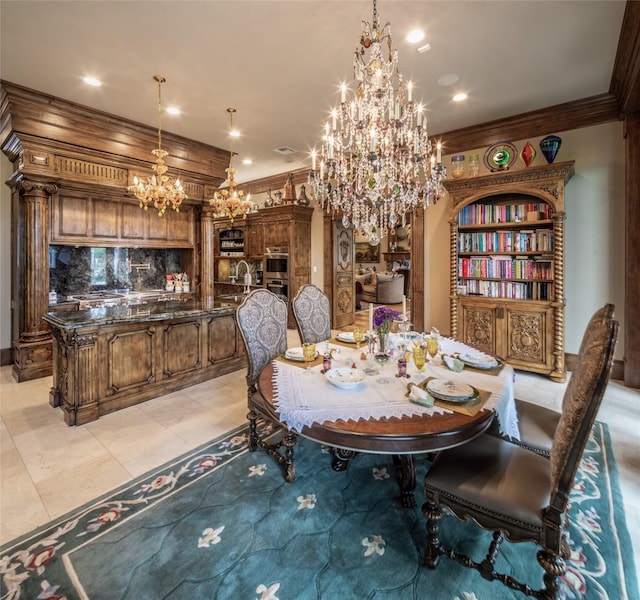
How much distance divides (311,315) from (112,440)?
187cm

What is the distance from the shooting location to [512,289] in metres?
4.13

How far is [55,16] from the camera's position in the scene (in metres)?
2.57

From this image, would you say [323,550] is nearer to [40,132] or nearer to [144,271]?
[40,132]

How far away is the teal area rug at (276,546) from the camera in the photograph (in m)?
1.39

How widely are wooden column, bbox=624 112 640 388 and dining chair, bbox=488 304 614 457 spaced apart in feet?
8.63

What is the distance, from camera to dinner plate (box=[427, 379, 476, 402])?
1518 millimetres

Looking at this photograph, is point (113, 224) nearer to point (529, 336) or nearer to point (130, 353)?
point (130, 353)

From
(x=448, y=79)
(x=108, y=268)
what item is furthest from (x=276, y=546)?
(x=108, y=268)

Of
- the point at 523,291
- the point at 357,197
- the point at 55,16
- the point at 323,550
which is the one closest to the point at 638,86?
the point at 523,291

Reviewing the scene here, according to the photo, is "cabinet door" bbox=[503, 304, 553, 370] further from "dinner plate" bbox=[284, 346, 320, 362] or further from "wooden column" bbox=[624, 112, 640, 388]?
"dinner plate" bbox=[284, 346, 320, 362]

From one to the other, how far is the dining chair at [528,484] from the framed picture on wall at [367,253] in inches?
445

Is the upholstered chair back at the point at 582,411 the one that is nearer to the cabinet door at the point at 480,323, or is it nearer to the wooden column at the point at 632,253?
the cabinet door at the point at 480,323

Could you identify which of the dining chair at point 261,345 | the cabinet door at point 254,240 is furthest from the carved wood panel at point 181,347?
the cabinet door at point 254,240

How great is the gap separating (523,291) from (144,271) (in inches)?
233
